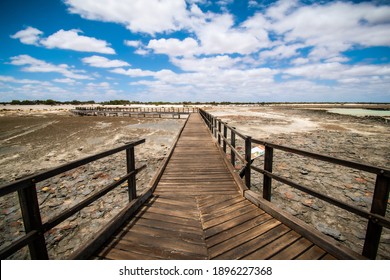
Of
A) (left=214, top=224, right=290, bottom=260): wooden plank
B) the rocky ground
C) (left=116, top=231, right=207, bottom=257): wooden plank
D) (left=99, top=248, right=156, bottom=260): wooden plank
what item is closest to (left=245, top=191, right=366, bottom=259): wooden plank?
(left=214, top=224, right=290, bottom=260): wooden plank

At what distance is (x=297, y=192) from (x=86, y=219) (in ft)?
20.7

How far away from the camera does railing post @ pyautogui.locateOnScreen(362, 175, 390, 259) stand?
2.15 m

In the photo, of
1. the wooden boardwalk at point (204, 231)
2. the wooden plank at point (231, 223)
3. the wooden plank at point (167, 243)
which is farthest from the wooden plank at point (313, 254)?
the wooden plank at point (167, 243)

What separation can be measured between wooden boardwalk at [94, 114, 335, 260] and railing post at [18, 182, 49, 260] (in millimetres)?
728

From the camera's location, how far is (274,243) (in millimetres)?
2822

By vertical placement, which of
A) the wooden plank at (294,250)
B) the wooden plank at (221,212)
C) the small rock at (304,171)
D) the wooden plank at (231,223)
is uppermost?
the wooden plank at (294,250)

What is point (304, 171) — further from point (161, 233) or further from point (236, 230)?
point (161, 233)

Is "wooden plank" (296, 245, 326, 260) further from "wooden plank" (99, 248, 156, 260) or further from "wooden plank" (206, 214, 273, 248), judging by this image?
"wooden plank" (99, 248, 156, 260)

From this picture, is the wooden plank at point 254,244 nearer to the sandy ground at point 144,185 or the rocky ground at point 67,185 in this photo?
the sandy ground at point 144,185

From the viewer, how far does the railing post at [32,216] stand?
6.51 feet

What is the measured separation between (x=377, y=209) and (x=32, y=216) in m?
3.62

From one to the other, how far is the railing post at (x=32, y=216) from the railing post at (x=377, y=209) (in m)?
3.53
